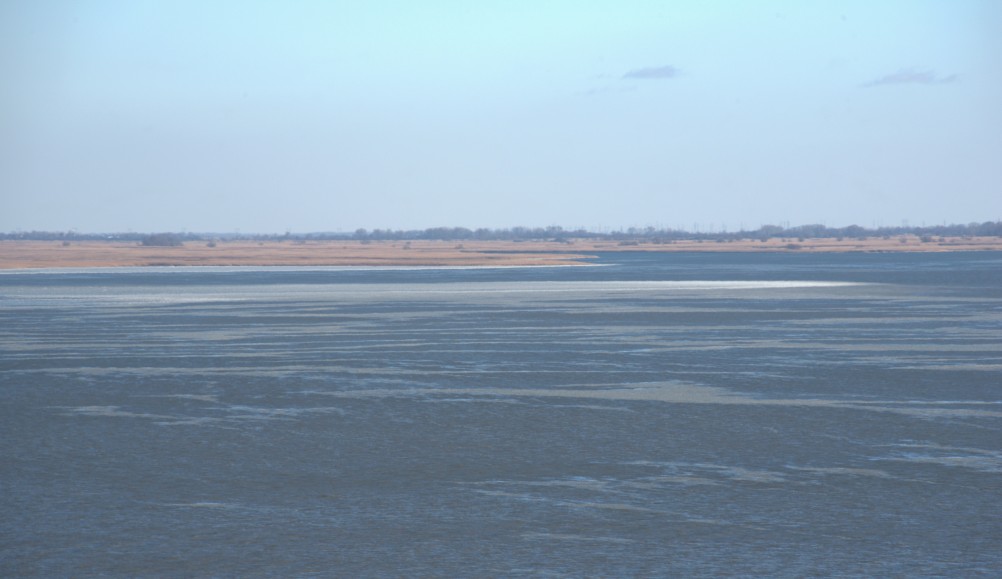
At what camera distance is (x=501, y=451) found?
14.7 metres

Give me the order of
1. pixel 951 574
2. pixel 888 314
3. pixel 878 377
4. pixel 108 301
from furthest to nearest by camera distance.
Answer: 1. pixel 108 301
2. pixel 888 314
3. pixel 878 377
4. pixel 951 574

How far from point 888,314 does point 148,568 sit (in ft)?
103

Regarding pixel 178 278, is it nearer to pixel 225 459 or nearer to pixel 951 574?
pixel 225 459

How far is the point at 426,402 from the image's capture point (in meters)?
18.7

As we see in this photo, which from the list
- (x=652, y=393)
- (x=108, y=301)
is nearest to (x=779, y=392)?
(x=652, y=393)

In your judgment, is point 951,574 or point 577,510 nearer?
point 951,574

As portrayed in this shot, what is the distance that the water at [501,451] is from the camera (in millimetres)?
10375

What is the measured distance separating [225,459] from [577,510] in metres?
4.67

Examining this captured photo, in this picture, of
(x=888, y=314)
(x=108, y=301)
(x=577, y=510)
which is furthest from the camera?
(x=108, y=301)

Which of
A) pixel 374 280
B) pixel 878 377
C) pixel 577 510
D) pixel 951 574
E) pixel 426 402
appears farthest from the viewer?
pixel 374 280

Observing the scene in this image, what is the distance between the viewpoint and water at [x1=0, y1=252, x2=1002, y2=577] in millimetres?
10375

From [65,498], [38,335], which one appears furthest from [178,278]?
[65,498]

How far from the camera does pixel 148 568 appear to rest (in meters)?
9.86

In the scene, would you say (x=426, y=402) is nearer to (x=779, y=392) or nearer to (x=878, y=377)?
(x=779, y=392)
